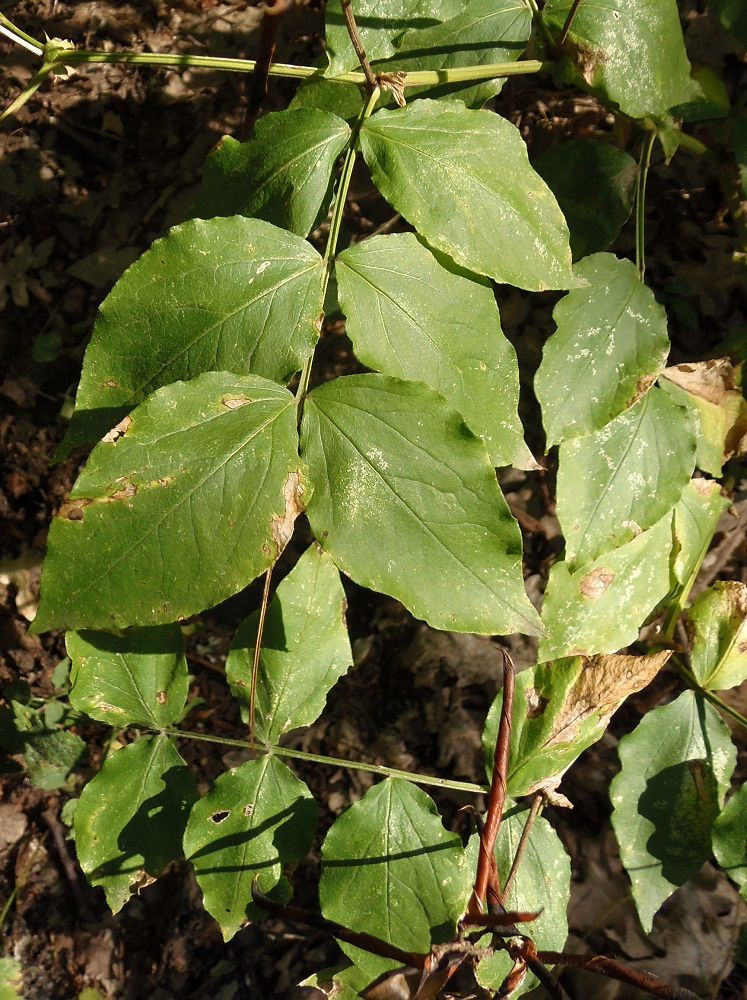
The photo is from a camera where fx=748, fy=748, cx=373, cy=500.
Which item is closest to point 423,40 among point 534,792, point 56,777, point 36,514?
point 534,792

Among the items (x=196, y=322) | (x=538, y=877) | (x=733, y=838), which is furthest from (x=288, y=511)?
(x=733, y=838)

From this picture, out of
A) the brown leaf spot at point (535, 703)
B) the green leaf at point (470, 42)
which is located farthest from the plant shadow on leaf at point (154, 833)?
the green leaf at point (470, 42)

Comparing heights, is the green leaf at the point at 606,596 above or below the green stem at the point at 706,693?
above

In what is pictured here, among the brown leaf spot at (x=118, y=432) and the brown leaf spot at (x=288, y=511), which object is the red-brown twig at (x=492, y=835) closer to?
the brown leaf spot at (x=288, y=511)

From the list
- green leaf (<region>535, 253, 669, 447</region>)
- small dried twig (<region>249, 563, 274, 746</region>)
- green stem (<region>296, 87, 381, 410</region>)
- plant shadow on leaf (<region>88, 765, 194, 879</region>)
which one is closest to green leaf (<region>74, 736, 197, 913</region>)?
plant shadow on leaf (<region>88, 765, 194, 879</region>)

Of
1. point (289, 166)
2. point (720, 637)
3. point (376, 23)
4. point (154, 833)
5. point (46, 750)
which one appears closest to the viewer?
point (289, 166)

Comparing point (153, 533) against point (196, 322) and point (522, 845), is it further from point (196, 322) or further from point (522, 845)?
point (522, 845)

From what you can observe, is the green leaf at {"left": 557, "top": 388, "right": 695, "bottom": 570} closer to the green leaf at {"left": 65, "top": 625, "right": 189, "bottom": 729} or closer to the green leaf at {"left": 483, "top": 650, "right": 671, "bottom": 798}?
the green leaf at {"left": 483, "top": 650, "right": 671, "bottom": 798}
